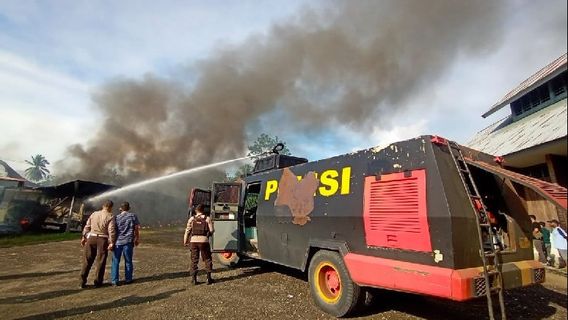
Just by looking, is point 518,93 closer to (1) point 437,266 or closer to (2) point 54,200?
(1) point 437,266

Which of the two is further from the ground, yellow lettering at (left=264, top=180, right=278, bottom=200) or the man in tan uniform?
yellow lettering at (left=264, top=180, right=278, bottom=200)

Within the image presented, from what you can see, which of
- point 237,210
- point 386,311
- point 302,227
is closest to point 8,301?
point 237,210

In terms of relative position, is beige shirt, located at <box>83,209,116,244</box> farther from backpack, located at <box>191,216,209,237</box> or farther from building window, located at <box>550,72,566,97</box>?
building window, located at <box>550,72,566,97</box>

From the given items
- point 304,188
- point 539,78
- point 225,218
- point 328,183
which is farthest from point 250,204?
point 539,78

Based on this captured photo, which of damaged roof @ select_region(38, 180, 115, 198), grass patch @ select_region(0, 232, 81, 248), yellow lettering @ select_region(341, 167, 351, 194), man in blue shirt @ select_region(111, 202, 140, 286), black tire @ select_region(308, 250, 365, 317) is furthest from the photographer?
damaged roof @ select_region(38, 180, 115, 198)

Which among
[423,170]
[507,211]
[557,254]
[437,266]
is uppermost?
[423,170]

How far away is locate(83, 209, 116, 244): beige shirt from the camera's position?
717 cm

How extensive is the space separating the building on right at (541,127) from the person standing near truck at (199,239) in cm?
613

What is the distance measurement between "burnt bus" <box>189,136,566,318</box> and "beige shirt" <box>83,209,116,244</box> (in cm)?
386

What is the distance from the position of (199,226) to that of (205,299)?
182cm

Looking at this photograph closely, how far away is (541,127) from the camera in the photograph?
1656mm

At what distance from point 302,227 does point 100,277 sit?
471cm

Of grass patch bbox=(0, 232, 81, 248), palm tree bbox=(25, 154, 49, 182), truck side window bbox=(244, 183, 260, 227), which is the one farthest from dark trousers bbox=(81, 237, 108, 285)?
palm tree bbox=(25, 154, 49, 182)

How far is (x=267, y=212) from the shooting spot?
6.78 metres
